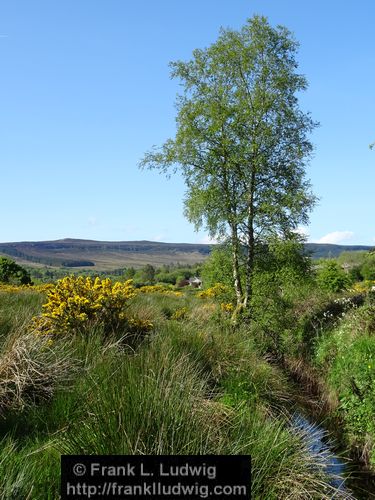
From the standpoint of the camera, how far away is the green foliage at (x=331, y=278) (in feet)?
105

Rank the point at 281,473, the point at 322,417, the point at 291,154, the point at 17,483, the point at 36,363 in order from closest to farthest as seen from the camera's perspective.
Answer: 1. the point at 17,483
2. the point at 281,473
3. the point at 36,363
4. the point at 322,417
5. the point at 291,154

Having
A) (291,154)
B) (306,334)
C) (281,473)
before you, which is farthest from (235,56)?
(281,473)

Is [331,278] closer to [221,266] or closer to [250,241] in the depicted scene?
[221,266]

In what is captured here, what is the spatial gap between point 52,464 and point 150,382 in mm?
1279

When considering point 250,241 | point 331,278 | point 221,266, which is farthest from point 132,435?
point 331,278

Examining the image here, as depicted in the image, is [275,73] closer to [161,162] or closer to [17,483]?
[161,162]

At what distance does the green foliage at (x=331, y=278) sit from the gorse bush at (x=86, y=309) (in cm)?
2312

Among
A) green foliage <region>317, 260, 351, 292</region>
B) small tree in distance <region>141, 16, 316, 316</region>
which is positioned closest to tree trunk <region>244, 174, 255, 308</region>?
small tree in distance <region>141, 16, 316, 316</region>

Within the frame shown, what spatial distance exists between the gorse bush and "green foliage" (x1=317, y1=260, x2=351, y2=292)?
75.9 ft

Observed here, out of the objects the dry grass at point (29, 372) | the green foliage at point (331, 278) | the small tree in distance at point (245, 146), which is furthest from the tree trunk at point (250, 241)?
the green foliage at point (331, 278)

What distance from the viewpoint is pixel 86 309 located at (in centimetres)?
1008

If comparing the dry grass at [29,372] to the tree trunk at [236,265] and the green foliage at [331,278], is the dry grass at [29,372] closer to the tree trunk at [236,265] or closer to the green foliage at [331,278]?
the tree trunk at [236,265]

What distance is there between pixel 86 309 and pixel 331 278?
1021 inches

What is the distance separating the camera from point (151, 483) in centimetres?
404
